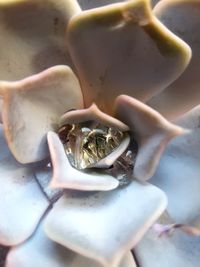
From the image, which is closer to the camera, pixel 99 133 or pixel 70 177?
pixel 70 177

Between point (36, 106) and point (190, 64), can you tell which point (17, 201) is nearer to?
point (36, 106)

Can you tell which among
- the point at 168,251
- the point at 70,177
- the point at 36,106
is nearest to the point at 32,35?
the point at 36,106

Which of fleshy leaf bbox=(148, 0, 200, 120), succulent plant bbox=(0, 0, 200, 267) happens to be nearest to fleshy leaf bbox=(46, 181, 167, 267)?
succulent plant bbox=(0, 0, 200, 267)

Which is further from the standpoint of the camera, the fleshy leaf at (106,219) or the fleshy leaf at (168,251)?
the fleshy leaf at (168,251)

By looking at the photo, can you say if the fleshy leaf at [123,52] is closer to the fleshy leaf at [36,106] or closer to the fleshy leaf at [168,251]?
the fleshy leaf at [36,106]

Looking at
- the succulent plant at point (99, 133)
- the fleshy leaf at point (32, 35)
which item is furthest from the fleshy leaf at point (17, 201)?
the fleshy leaf at point (32, 35)

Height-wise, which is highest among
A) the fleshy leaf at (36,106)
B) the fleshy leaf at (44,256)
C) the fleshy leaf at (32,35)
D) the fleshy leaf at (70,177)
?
the fleshy leaf at (32,35)

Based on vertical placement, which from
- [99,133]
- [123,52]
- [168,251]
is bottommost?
[168,251]
